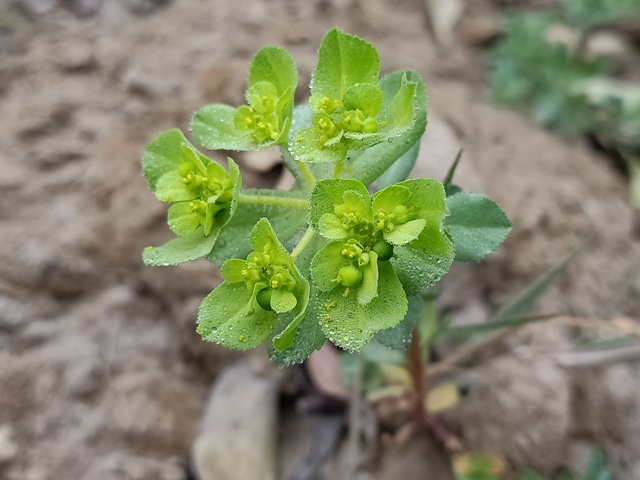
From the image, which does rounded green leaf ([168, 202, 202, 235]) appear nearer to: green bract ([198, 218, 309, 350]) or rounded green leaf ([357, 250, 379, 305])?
green bract ([198, 218, 309, 350])

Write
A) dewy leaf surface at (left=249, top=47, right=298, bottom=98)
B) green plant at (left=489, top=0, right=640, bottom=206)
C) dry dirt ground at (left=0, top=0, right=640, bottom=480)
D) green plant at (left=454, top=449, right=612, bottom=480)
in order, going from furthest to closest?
green plant at (left=489, top=0, right=640, bottom=206) → dry dirt ground at (left=0, top=0, right=640, bottom=480) → green plant at (left=454, top=449, right=612, bottom=480) → dewy leaf surface at (left=249, top=47, right=298, bottom=98)

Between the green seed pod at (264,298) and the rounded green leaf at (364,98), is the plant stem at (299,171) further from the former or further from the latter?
the green seed pod at (264,298)

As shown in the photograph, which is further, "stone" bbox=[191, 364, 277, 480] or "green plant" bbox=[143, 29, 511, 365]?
"stone" bbox=[191, 364, 277, 480]

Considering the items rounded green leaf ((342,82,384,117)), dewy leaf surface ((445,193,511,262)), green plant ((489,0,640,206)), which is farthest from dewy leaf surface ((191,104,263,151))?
green plant ((489,0,640,206))

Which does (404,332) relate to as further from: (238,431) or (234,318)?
(238,431)

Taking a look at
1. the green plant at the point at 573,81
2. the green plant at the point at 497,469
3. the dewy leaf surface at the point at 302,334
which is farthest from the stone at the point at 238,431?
the green plant at the point at 573,81

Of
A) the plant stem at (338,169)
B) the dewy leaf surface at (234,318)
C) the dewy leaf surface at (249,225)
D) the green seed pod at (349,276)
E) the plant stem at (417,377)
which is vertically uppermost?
the plant stem at (338,169)

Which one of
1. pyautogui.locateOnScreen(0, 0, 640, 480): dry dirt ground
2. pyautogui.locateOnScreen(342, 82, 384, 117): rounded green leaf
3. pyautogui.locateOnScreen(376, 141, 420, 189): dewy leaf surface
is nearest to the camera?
pyautogui.locateOnScreen(342, 82, 384, 117): rounded green leaf

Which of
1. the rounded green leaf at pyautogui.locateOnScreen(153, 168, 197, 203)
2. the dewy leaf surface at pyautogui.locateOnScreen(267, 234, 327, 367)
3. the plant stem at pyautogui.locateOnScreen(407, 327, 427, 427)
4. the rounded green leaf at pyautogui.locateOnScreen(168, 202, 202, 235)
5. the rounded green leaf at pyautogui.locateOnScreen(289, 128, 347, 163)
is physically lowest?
Answer: the plant stem at pyautogui.locateOnScreen(407, 327, 427, 427)

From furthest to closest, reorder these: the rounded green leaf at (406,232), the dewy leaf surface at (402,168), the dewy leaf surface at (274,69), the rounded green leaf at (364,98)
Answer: the dewy leaf surface at (402,168) → the dewy leaf surface at (274,69) → the rounded green leaf at (364,98) → the rounded green leaf at (406,232)
